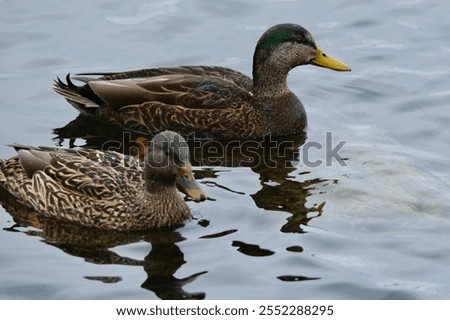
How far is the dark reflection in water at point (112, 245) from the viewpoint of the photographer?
9.95m

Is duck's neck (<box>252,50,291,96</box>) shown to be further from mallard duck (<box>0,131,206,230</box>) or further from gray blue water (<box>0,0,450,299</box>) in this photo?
mallard duck (<box>0,131,206,230</box>)

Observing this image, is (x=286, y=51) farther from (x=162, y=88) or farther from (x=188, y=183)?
(x=188, y=183)

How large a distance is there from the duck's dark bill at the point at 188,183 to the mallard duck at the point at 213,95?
2.88 metres

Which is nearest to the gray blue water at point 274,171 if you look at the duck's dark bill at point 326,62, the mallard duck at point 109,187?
the mallard duck at point 109,187

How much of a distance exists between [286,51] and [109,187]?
11.9ft

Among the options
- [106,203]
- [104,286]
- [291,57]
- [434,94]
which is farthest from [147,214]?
[434,94]

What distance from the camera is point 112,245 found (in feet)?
35.1

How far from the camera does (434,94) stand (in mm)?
14531

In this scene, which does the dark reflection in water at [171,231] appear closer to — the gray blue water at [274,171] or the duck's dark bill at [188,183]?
the gray blue water at [274,171]

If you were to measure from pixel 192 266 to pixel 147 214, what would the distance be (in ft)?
3.22

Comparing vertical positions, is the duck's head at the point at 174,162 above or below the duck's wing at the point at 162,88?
below

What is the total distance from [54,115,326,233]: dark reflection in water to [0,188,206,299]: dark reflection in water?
1400 mm

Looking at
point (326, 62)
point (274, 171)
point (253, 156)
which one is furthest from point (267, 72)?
point (274, 171)

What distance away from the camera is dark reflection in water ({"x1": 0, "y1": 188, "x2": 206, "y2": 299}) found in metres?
9.95
